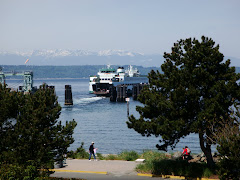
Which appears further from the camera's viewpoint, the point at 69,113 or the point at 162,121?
the point at 69,113

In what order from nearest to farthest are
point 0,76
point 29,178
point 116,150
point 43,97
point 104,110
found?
point 29,178 → point 43,97 → point 116,150 → point 104,110 → point 0,76

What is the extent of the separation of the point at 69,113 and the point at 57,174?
68692mm

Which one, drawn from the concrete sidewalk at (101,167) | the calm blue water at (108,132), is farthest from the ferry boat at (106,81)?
the concrete sidewalk at (101,167)

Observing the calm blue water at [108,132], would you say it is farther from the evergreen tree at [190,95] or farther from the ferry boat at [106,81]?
the evergreen tree at [190,95]

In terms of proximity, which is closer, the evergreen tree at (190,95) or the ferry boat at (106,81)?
the evergreen tree at (190,95)

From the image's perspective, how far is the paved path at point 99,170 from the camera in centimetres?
2452

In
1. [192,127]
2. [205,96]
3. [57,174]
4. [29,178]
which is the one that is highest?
[205,96]

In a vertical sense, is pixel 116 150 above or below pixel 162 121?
below

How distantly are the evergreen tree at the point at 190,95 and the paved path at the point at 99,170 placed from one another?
3.07m

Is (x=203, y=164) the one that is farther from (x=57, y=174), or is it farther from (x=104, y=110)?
(x=104, y=110)

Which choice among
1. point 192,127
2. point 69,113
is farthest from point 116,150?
point 69,113

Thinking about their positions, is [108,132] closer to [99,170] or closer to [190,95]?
[99,170]

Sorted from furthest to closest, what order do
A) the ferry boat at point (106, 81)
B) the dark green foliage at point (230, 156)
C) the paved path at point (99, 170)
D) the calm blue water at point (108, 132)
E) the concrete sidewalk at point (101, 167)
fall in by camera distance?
1. the ferry boat at point (106, 81)
2. the calm blue water at point (108, 132)
3. the concrete sidewalk at point (101, 167)
4. the paved path at point (99, 170)
5. the dark green foliage at point (230, 156)

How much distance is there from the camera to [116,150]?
50812 millimetres
